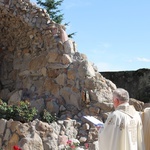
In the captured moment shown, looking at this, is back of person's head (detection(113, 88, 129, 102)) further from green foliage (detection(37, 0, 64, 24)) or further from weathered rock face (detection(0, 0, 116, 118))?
green foliage (detection(37, 0, 64, 24))

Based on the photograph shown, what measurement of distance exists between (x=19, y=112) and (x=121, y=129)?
144 inches

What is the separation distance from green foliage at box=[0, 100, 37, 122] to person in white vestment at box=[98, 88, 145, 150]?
331 cm

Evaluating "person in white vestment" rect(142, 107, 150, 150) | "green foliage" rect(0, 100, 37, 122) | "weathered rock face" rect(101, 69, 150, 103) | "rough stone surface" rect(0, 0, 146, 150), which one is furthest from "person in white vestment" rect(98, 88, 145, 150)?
"weathered rock face" rect(101, 69, 150, 103)

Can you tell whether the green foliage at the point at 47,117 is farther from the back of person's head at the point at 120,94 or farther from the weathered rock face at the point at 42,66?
the back of person's head at the point at 120,94

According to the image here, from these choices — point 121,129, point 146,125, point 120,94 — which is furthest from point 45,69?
point 120,94

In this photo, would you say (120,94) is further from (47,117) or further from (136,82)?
(136,82)

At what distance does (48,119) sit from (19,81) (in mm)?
3023

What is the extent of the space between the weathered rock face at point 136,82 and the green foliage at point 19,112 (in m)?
4.98

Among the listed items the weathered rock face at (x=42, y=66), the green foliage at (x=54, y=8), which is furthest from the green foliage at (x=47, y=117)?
the green foliage at (x=54, y=8)

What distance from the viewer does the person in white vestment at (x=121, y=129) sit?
15.4 feet

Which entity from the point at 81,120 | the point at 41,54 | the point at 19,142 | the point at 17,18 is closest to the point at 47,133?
the point at 19,142

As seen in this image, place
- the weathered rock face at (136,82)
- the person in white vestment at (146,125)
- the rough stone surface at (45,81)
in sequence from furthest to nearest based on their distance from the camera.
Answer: the weathered rock face at (136,82)
the rough stone surface at (45,81)
the person in white vestment at (146,125)

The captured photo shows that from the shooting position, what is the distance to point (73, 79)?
945 centimetres

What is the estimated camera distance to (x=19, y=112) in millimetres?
7871
